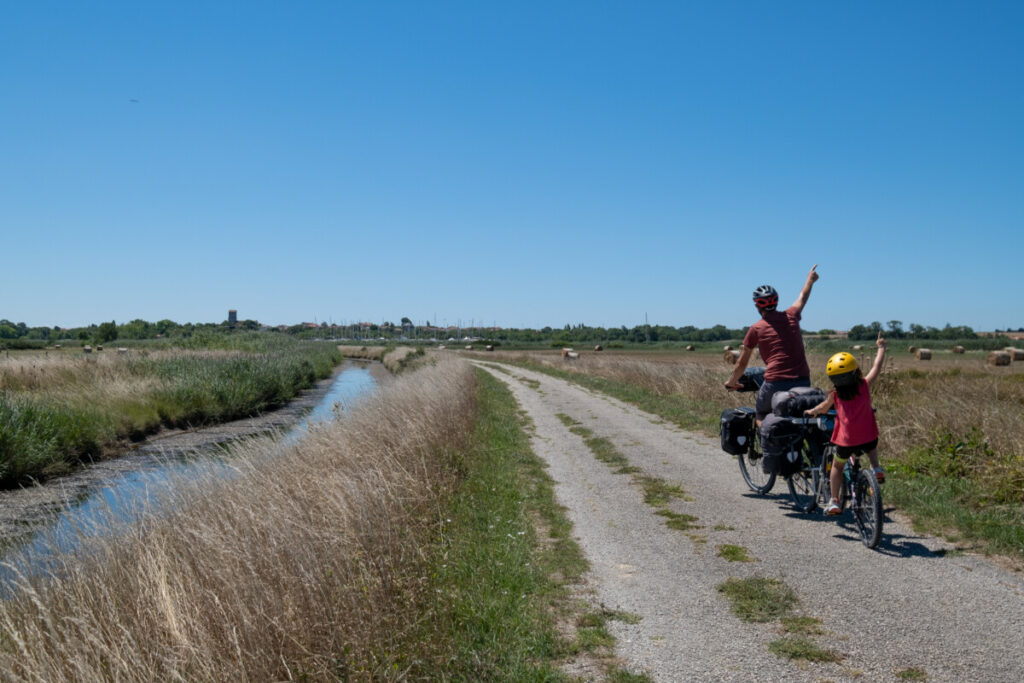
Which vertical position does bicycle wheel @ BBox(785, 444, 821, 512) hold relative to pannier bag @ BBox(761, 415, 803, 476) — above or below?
below

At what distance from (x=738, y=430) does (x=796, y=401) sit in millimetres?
1480

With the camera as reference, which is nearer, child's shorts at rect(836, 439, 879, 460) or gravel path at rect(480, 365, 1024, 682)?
gravel path at rect(480, 365, 1024, 682)

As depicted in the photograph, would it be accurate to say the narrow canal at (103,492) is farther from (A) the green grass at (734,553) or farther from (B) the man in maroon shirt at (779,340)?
(B) the man in maroon shirt at (779,340)

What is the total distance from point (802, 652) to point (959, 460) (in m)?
6.25

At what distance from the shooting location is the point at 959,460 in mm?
8906

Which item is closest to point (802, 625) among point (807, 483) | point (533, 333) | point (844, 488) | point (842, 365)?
point (842, 365)

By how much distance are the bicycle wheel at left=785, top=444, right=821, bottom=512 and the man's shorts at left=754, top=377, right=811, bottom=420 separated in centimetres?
65

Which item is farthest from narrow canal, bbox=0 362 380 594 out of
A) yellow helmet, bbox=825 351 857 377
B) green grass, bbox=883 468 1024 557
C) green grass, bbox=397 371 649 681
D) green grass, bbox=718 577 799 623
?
green grass, bbox=883 468 1024 557

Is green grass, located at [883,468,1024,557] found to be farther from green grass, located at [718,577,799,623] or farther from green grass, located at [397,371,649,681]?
green grass, located at [397,371,649,681]

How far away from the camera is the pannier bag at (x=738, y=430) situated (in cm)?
872

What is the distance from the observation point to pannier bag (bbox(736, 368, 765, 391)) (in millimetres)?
8648

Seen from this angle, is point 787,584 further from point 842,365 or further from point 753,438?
point 753,438

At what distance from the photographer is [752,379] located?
28.5 feet

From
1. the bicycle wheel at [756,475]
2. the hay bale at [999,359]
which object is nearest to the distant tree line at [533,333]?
the hay bale at [999,359]
